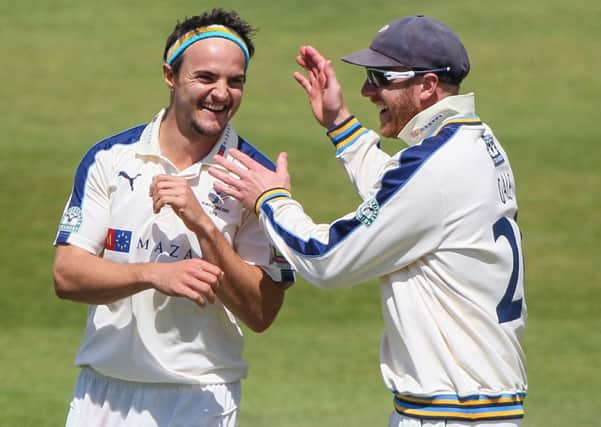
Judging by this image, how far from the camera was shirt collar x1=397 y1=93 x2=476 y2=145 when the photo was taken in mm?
4969

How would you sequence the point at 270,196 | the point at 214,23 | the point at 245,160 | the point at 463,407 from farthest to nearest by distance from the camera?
the point at 214,23 → the point at 245,160 → the point at 270,196 → the point at 463,407

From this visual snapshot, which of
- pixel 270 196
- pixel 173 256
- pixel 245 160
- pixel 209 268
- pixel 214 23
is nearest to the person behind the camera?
pixel 209 268

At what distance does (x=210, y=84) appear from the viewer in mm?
5273

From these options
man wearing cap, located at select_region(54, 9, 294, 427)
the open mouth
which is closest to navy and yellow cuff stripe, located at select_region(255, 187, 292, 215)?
man wearing cap, located at select_region(54, 9, 294, 427)

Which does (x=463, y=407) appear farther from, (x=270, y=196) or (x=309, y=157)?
(x=309, y=157)

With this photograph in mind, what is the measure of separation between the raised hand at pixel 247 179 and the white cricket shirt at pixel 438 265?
0.17m

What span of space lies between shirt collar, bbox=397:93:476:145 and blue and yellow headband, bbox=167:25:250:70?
844mm

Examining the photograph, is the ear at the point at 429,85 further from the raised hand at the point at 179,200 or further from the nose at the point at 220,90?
the raised hand at the point at 179,200

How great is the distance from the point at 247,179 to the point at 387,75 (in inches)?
27.0

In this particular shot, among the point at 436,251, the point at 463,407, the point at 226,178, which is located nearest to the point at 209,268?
the point at 226,178

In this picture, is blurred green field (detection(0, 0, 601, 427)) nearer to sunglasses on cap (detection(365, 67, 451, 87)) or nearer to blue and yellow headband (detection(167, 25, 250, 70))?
blue and yellow headband (detection(167, 25, 250, 70))

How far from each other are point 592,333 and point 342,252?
25.1 ft

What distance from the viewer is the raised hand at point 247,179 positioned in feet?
16.6

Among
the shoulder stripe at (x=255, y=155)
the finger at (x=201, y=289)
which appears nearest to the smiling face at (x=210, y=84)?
the shoulder stripe at (x=255, y=155)
